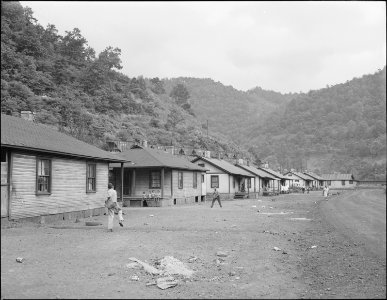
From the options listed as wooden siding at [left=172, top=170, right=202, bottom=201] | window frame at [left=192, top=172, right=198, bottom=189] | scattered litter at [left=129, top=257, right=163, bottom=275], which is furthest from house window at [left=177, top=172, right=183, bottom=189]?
scattered litter at [left=129, top=257, right=163, bottom=275]

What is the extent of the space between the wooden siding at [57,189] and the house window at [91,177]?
0.90ft

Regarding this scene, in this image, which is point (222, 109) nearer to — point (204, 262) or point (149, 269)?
point (204, 262)

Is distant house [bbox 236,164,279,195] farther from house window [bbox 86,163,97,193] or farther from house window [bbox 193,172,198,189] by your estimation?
house window [bbox 86,163,97,193]

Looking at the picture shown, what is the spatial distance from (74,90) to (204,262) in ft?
236

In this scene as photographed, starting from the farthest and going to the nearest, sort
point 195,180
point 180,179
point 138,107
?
point 138,107, point 195,180, point 180,179

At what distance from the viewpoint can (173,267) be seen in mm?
9344

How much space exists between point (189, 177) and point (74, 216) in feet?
64.1

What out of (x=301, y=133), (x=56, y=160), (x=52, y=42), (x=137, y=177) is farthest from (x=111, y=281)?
(x=301, y=133)

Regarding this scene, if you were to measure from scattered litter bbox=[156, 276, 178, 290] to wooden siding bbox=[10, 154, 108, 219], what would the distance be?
19.3 feet

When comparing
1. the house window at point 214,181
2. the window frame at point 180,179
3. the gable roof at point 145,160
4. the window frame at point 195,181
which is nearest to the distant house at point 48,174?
the gable roof at point 145,160

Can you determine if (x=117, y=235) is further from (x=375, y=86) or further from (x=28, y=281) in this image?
(x=375, y=86)

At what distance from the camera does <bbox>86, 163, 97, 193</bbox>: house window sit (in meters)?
20.8

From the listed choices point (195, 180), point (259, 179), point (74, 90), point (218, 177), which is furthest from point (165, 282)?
point (74, 90)

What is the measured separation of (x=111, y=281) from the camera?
7.91 metres
